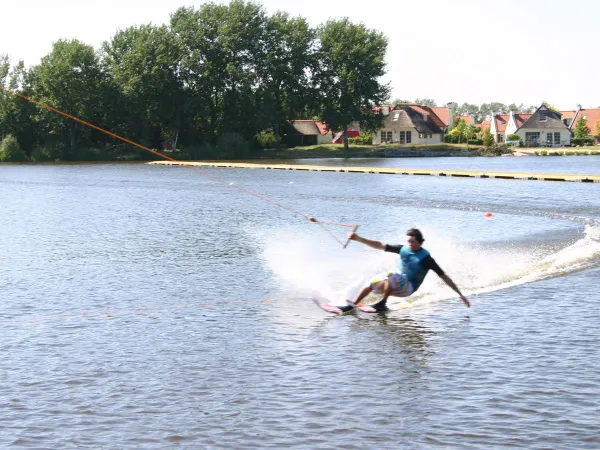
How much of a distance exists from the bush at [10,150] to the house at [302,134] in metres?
38.7

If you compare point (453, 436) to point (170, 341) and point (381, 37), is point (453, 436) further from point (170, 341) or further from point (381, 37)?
point (381, 37)

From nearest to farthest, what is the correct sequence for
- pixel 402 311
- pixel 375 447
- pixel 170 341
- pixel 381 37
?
pixel 375 447, pixel 170 341, pixel 402 311, pixel 381 37

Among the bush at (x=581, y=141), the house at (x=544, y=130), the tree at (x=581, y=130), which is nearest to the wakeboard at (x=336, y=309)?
the bush at (x=581, y=141)

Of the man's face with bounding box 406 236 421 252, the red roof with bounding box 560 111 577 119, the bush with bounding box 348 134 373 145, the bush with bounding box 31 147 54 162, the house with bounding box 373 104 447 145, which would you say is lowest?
the man's face with bounding box 406 236 421 252

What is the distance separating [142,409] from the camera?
10.9 meters

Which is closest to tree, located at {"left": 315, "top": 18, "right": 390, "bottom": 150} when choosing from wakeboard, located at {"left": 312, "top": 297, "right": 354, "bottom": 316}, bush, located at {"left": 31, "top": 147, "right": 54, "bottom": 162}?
bush, located at {"left": 31, "top": 147, "right": 54, "bottom": 162}

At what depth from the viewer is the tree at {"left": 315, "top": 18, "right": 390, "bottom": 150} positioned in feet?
354

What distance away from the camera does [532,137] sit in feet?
475

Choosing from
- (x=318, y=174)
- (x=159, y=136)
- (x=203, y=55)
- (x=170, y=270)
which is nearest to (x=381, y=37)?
(x=203, y=55)

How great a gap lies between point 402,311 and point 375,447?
7.05m

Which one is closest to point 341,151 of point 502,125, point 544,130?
point 544,130

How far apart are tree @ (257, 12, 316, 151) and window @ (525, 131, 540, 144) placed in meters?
51.9

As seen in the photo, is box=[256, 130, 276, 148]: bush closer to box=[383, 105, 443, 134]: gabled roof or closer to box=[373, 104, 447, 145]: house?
box=[373, 104, 447, 145]: house

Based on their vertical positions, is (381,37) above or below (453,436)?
above
